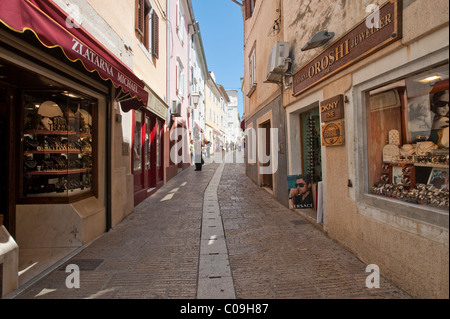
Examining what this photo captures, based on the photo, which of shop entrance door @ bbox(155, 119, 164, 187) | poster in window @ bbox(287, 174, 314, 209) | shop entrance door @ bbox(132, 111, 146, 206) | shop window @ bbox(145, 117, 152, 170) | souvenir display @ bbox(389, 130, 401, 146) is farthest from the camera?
shop entrance door @ bbox(155, 119, 164, 187)

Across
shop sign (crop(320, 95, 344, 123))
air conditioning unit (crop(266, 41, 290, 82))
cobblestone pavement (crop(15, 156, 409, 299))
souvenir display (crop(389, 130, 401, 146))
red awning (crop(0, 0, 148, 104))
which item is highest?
air conditioning unit (crop(266, 41, 290, 82))

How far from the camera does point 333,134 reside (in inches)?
153

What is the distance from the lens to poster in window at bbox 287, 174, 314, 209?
5148mm

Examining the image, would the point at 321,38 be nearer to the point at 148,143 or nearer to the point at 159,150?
the point at 148,143

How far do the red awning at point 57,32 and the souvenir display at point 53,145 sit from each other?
1.10 meters

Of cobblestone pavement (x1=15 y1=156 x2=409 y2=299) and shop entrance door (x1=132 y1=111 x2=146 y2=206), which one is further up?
shop entrance door (x1=132 y1=111 x2=146 y2=206)

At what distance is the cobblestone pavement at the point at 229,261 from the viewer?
8.55 feet

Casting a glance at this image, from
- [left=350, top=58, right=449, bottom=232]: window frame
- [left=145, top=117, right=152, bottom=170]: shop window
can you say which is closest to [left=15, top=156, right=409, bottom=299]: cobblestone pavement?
[left=350, top=58, right=449, bottom=232]: window frame

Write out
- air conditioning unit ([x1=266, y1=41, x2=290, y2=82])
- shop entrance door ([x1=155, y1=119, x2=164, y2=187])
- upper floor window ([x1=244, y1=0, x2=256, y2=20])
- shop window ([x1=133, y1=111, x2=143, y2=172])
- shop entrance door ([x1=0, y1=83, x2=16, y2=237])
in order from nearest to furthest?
1. shop entrance door ([x1=0, y1=83, x2=16, y2=237])
2. air conditioning unit ([x1=266, y1=41, x2=290, y2=82])
3. shop window ([x1=133, y1=111, x2=143, y2=172])
4. shop entrance door ([x1=155, y1=119, x2=164, y2=187])
5. upper floor window ([x1=244, y1=0, x2=256, y2=20])

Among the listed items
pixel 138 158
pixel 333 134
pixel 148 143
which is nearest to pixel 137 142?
pixel 138 158

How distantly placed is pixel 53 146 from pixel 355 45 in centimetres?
479

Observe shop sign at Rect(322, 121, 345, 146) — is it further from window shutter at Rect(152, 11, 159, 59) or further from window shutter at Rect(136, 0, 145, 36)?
window shutter at Rect(152, 11, 159, 59)

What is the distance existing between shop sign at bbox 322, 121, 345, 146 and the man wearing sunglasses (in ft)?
3.91

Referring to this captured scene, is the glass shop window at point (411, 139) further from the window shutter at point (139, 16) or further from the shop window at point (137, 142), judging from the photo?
the window shutter at point (139, 16)
